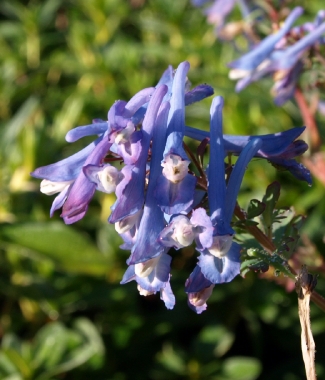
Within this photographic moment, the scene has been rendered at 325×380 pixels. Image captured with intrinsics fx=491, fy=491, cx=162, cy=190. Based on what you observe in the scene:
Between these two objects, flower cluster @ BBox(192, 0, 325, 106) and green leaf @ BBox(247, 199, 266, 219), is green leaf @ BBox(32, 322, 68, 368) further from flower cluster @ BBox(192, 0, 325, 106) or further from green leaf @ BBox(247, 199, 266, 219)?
green leaf @ BBox(247, 199, 266, 219)

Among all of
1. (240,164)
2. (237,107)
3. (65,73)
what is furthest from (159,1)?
(240,164)

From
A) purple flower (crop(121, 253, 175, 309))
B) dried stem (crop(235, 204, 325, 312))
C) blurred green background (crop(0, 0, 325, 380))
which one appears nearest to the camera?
purple flower (crop(121, 253, 175, 309))

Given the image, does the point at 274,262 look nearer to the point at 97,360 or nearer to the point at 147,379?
the point at 97,360

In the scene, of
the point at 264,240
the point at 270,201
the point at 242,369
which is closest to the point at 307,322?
the point at 264,240

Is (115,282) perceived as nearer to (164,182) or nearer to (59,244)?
(59,244)

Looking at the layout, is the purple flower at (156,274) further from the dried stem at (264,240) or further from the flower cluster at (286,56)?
the flower cluster at (286,56)

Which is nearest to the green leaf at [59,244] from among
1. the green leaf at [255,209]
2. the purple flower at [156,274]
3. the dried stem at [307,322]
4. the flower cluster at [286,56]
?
the flower cluster at [286,56]

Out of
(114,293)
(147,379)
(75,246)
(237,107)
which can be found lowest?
(147,379)

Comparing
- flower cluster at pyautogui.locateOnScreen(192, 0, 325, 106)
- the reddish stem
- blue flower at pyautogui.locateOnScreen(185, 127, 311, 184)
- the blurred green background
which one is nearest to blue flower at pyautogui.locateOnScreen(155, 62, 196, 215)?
blue flower at pyautogui.locateOnScreen(185, 127, 311, 184)

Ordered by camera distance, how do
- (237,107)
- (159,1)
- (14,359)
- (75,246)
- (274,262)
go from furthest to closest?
(159,1) < (237,107) < (75,246) < (14,359) < (274,262)
